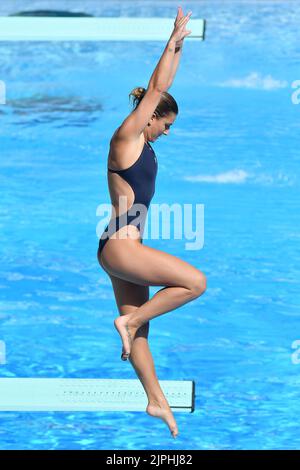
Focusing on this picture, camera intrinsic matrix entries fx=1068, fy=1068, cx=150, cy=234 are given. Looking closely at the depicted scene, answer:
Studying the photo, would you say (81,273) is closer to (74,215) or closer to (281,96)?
(74,215)

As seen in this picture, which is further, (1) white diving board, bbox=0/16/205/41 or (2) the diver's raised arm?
(1) white diving board, bbox=0/16/205/41

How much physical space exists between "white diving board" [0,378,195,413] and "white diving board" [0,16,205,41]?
12.6 ft

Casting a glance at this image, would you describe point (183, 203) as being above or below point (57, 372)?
above

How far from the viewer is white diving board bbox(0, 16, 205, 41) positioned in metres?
10.7

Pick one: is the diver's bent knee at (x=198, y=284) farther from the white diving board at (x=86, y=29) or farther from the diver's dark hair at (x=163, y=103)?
the white diving board at (x=86, y=29)

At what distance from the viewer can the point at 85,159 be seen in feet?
46.5

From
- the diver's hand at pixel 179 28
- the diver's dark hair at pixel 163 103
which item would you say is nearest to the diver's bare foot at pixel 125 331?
the diver's dark hair at pixel 163 103

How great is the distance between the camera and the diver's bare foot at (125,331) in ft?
20.6

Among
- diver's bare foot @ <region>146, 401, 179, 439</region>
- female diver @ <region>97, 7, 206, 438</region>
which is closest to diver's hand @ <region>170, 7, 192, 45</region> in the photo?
female diver @ <region>97, 7, 206, 438</region>

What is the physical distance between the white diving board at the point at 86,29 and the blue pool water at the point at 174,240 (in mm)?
2642

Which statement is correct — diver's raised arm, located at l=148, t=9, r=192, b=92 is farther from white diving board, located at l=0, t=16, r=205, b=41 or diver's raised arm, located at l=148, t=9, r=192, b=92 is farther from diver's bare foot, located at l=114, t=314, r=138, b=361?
white diving board, located at l=0, t=16, r=205, b=41

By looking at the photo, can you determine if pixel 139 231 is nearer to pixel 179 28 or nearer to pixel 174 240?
pixel 179 28

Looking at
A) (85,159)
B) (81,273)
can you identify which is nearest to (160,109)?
(81,273)
